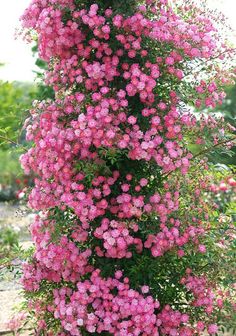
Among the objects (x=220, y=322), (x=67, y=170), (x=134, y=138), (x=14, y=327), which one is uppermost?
(x=134, y=138)

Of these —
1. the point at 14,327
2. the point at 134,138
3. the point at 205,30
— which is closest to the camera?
the point at 134,138

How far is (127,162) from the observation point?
3.01m

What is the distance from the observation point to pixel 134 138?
9.11ft

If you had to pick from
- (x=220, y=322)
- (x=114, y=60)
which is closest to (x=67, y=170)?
(x=114, y=60)

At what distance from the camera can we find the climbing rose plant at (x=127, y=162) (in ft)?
9.21

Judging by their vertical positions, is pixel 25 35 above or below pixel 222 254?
above

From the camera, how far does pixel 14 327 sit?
4.07 metres

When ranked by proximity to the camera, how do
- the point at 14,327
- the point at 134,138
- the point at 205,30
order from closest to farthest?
the point at 134,138 → the point at 205,30 → the point at 14,327

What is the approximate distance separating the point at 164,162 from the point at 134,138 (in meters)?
0.18

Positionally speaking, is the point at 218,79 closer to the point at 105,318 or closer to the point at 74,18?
the point at 74,18

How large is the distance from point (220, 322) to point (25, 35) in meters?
1.87

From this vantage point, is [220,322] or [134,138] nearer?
[134,138]

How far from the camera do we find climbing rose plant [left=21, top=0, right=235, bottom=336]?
2.81 meters

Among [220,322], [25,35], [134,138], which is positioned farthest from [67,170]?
[220,322]
